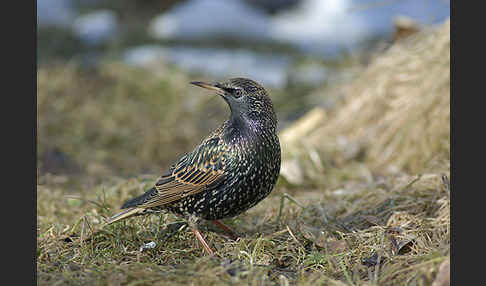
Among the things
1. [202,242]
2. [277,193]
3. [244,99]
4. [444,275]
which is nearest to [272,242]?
[202,242]

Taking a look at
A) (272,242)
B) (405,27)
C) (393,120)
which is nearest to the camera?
(272,242)

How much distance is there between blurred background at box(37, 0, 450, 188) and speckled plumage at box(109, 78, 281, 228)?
225 centimetres

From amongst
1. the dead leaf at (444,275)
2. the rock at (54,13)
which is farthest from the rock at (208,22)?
the dead leaf at (444,275)

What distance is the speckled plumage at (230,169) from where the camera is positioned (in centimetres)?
354

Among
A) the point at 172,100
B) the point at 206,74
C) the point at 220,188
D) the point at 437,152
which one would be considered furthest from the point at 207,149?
the point at 206,74

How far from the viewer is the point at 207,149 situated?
12.2ft

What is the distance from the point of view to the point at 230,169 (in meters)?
3.54

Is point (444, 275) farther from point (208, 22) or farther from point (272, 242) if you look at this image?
point (208, 22)

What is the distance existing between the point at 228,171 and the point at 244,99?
0.52 m

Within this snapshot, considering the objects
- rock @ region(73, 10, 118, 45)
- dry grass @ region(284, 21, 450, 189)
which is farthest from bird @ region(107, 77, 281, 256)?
rock @ region(73, 10, 118, 45)

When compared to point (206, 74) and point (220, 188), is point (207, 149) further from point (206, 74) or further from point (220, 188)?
point (206, 74)

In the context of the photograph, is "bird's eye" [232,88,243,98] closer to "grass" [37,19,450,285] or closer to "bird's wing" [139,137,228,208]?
"bird's wing" [139,137,228,208]

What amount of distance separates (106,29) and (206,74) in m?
2.70

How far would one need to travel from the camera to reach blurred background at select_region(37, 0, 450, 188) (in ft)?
22.4
